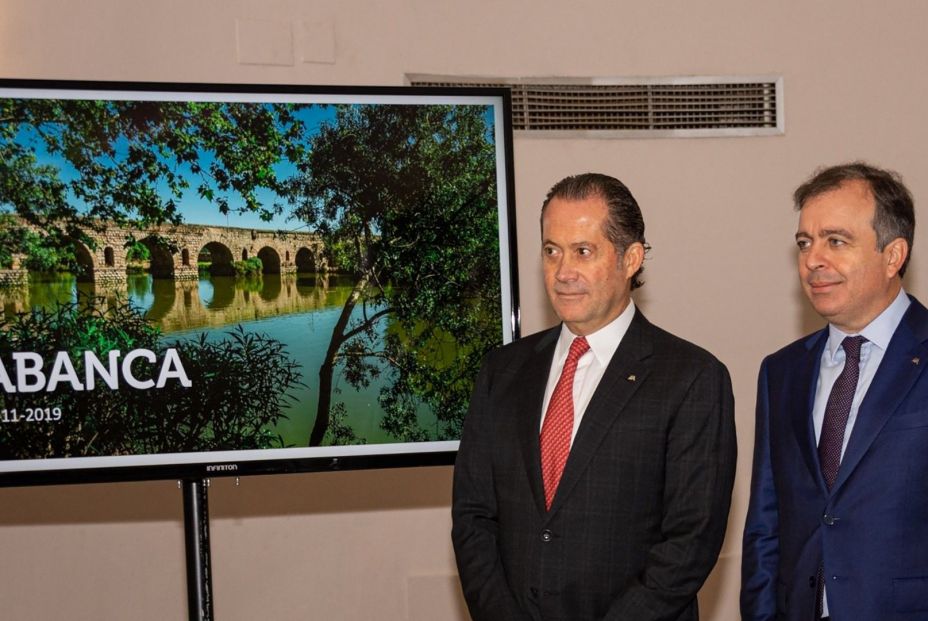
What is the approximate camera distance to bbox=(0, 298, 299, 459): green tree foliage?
2613 mm

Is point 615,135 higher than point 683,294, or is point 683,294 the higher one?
point 615,135

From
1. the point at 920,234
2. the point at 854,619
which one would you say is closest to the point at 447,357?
the point at 854,619

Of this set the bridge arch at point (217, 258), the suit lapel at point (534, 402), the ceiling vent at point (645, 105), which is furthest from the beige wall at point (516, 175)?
the suit lapel at point (534, 402)

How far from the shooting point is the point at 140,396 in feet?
8.73

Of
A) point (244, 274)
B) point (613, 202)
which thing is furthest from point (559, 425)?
point (244, 274)

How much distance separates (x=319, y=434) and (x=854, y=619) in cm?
143

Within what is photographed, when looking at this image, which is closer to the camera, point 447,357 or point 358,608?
point 447,357

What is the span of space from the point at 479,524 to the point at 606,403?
0.41m

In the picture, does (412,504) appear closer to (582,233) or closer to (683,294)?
(683,294)

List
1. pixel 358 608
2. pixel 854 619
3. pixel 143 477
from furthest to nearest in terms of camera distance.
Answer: pixel 358 608, pixel 143 477, pixel 854 619

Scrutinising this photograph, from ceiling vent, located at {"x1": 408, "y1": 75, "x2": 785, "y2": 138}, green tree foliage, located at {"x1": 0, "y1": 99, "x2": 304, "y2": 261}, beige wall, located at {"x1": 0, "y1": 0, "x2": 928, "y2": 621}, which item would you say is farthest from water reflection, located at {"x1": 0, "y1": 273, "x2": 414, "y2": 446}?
ceiling vent, located at {"x1": 408, "y1": 75, "x2": 785, "y2": 138}

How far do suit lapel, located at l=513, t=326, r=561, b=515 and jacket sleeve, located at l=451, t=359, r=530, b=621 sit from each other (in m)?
0.10

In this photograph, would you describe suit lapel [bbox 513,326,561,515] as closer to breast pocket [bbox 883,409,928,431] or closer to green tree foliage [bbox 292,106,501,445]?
green tree foliage [bbox 292,106,501,445]

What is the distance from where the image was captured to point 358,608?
13.8 ft
